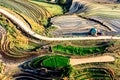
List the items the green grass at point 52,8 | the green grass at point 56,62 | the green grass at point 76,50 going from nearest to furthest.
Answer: the green grass at point 56,62
the green grass at point 76,50
the green grass at point 52,8

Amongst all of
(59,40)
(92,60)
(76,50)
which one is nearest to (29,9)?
(59,40)

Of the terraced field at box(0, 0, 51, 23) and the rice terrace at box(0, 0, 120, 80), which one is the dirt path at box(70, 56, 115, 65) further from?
the terraced field at box(0, 0, 51, 23)

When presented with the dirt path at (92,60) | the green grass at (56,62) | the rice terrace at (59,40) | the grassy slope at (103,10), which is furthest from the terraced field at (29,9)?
the dirt path at (92,60)

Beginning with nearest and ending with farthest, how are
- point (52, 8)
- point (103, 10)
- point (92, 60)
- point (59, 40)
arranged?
point (92, 60) → point (59, 40) → point (103, 10) → point (52, 8)

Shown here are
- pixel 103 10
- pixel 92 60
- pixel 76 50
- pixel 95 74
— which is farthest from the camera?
pixel 103 10

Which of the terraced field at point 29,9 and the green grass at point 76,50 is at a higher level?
the terraced field at point 29,9

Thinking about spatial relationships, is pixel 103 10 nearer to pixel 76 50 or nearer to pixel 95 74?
pixel 76 50

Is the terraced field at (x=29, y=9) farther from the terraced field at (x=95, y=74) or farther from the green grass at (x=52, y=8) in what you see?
the terraced field at (x=95, y=74)

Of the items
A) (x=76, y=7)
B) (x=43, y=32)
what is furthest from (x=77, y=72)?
(x=76, y=7)

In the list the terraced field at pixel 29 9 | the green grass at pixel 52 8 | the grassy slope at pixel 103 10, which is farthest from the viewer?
the green grass at pixel 52 8
